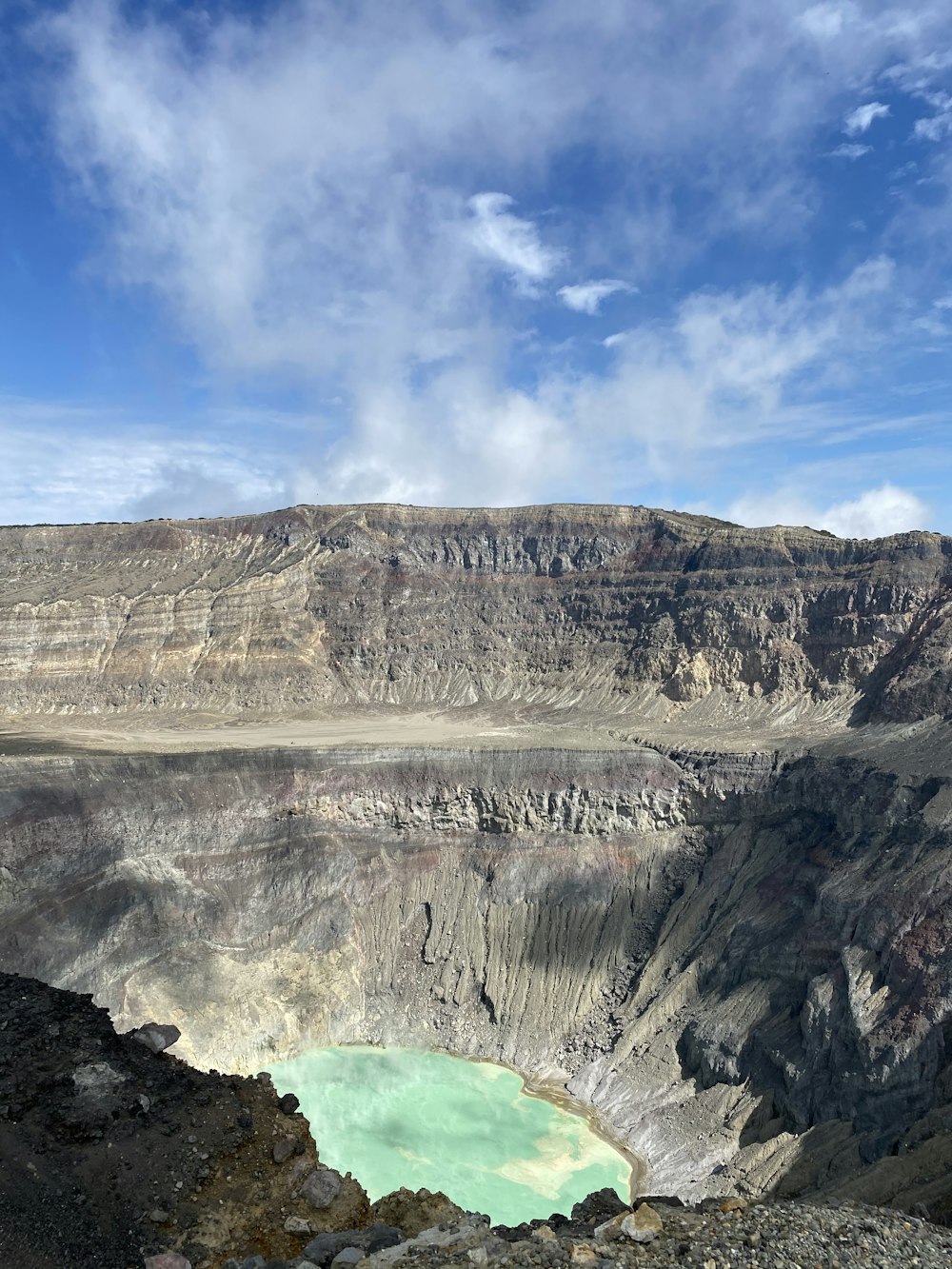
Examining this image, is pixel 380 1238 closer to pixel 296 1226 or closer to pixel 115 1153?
pixel 296 1226

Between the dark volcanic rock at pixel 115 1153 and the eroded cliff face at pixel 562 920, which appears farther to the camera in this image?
the eroded cliff face at pixel 562 920

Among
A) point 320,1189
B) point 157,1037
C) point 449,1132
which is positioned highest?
point 157,1037

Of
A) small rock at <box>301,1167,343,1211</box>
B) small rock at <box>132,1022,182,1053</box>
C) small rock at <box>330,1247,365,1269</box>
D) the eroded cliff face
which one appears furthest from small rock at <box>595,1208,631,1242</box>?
the eroded cliff face

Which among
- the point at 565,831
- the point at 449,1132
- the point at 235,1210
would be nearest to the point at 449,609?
the point at 565,831

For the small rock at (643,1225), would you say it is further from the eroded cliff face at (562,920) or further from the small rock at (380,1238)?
the eroded cliff face at (562,920)

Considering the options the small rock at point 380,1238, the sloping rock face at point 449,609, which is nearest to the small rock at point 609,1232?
the small rock at point 380,1238

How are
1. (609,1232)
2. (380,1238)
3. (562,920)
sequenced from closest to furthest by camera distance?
(609,1232)
(380,1238)
(562,920)

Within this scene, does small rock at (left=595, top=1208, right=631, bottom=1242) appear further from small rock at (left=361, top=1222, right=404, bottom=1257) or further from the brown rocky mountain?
the brown rocky mountain
